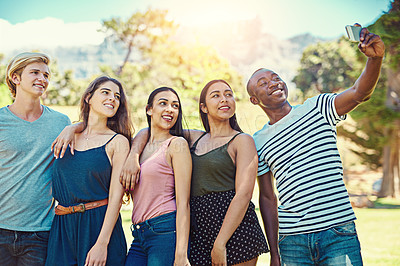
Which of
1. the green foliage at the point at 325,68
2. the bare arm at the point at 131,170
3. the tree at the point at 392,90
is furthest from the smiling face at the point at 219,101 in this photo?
the green foliage at the point at 325,68

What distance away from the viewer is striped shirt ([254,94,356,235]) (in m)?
2.34

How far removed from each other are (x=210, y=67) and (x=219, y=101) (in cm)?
1046

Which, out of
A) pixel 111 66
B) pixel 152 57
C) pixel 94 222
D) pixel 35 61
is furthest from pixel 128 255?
pixel 111 66

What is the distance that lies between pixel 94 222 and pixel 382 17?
12557mm

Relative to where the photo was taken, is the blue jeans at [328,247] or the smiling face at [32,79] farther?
the smiling face at [32,79]

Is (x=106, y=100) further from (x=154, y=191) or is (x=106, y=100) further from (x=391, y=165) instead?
(x=391, y=165)

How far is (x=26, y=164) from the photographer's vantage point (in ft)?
9.05

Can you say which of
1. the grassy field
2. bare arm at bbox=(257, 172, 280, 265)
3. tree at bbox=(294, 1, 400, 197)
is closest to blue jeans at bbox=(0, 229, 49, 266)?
bare arm at bbox=(257, 172, 280, 265)

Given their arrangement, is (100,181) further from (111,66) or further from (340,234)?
(111,66)

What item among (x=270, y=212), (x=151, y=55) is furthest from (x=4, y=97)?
(x=270, y=212)

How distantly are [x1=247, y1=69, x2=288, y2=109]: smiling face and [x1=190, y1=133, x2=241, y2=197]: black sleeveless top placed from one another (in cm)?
51

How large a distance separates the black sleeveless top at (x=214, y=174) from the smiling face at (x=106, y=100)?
0.76m

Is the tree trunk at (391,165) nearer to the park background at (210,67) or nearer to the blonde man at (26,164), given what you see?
the park background at (210,67)

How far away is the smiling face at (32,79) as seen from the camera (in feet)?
9.39
